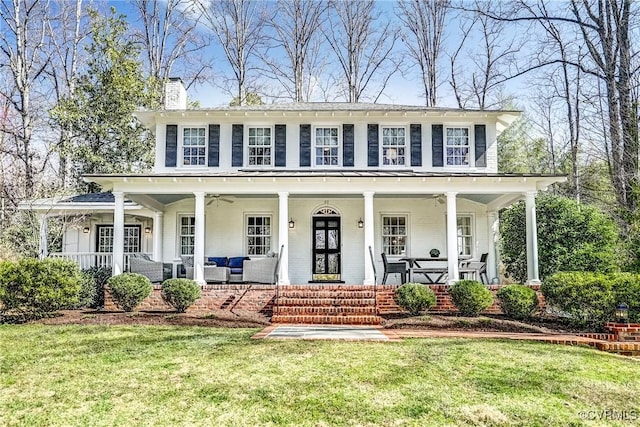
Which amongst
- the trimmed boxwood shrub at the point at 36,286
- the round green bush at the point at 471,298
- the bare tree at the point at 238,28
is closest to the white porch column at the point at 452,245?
the round green bush at the point at 471,298

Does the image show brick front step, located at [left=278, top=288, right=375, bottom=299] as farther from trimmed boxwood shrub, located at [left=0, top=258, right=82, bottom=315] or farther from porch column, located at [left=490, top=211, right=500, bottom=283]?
porch column, located at [left=490, top=211, right=500, bottom=283]

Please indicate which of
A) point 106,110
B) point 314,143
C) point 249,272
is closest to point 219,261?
→ point 249,272

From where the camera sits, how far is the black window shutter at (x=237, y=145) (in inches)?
577

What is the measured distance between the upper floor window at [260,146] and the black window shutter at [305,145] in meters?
0.98

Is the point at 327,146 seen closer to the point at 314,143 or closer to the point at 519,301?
the point at 314,143

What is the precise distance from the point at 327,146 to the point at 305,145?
70 cm

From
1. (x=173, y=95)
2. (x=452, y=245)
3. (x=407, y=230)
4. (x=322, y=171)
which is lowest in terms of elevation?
(x=452, y=245)

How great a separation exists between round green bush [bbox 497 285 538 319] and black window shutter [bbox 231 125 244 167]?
854 centimetres

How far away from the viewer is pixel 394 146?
14.8 m

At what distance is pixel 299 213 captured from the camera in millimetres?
14758

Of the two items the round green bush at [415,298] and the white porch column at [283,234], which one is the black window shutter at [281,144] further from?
the round green bush at [415,298]

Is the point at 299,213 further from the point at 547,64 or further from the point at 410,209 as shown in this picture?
the point at 547,64

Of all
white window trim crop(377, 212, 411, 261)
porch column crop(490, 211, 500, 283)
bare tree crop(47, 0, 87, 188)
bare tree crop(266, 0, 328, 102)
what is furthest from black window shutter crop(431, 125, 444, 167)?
bare tree crop(47, 0, 87, 188)

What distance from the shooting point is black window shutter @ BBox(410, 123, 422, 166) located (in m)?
14.6
